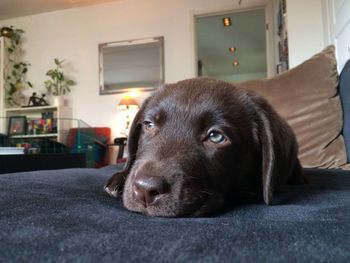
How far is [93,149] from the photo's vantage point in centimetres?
574

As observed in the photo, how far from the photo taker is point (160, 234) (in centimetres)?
61

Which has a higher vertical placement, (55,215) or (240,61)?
(240,61)

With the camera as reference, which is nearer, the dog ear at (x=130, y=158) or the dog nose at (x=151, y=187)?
the dog nose at (x=151, y=187)

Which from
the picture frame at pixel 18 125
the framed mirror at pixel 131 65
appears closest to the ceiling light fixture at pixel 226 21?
the framed mirror at pixel 131 65

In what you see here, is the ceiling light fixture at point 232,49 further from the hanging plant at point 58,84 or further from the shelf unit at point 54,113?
the shelf unit at point 54,113

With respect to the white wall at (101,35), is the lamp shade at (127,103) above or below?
below

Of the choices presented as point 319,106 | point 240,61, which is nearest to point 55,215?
point 319,106

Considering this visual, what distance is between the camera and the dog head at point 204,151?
0.86 meters

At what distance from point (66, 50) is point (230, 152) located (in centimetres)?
684

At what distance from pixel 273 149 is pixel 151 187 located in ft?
1.38

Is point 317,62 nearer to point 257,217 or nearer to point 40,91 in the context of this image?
point 257,217

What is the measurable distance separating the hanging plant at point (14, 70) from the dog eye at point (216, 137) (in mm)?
7003

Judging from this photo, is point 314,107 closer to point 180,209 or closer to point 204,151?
point 204,151

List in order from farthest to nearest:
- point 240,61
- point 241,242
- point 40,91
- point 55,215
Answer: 1. point 240,61
2. point 40,91
3. point 55,215
4. point 241,242
